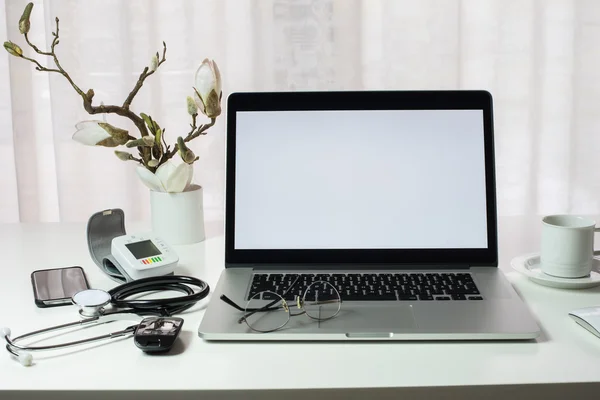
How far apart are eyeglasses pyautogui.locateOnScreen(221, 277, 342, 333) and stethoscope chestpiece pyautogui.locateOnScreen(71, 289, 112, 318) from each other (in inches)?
→ 6.1

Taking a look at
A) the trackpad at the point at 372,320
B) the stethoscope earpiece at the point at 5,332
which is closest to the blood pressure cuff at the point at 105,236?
the stethoscope earpiece at the point at 5,332

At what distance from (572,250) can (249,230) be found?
1.52 ft

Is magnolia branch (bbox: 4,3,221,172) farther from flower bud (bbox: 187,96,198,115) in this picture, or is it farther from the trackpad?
the trackpad

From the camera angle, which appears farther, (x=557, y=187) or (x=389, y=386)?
(x=557, y=187)

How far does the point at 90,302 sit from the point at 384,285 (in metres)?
0.39

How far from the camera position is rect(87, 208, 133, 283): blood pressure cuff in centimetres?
109

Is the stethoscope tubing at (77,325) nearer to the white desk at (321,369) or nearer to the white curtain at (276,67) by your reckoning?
the white desk at (321,369)

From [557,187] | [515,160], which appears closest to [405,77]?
[515,160]

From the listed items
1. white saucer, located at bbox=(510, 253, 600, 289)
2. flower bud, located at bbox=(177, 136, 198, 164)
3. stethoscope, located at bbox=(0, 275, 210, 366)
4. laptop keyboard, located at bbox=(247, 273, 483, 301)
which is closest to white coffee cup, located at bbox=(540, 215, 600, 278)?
white saucer, located at bbox=(510, 253, 600, 289)

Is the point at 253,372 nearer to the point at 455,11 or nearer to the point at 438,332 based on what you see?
the point at 438,332

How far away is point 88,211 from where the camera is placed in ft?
7.45

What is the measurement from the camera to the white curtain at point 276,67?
2.17 metres

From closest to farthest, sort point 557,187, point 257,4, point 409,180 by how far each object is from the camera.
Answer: point 409,180 < point 257,4 < point 557,187

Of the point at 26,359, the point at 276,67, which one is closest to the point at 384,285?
the point at 26,359
